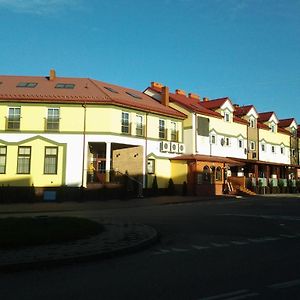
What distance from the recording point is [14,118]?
32.9 meters

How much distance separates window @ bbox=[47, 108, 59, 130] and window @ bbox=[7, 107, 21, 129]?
7.27 ft

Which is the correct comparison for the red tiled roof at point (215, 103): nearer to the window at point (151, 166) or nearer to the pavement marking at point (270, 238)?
the window at point (151, 166)

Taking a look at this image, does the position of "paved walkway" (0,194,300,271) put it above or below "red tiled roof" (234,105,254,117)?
below

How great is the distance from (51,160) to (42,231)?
22.0m

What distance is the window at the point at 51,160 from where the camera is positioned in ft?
106

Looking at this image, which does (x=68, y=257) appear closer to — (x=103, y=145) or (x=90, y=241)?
(x=90, y=241)

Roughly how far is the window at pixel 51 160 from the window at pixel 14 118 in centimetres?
297

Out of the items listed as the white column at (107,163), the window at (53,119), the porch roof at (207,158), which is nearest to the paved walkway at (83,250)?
the white column at (107,163)

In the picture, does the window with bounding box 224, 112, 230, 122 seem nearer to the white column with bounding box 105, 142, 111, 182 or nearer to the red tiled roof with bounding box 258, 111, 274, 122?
the red tiled roof with bounding box 258, 111, 274, 122

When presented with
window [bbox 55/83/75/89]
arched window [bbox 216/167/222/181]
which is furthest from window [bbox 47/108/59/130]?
arched window [bbox 216/167/222/181]

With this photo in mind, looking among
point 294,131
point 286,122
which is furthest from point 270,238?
point 294,131

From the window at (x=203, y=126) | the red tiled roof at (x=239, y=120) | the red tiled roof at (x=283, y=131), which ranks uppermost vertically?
the red tiled roof at (x=283, y=131)

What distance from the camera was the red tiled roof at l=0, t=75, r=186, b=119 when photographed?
32938mm

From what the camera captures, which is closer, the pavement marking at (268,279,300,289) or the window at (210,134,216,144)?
the pavement marking at (268,279,300,289)
